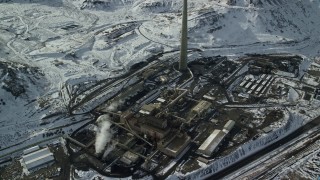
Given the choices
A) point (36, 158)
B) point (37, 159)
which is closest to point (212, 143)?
point (37, 159)

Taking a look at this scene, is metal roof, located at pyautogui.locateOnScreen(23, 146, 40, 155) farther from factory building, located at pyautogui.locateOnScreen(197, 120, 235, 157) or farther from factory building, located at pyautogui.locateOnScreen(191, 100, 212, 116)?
factory building, located at pyautogui.locateOnScreen(191, 100, 212, 116)

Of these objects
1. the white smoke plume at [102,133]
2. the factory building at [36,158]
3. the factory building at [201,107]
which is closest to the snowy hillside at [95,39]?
the factory building at [36,158]

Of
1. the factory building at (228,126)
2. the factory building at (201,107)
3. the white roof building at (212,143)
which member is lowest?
the white roof building at (212,143)

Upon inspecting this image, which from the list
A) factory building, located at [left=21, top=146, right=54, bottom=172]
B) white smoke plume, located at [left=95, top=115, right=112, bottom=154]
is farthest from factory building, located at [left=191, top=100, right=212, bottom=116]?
factory building, located at [left=21, top=146, right=54, bottom=172]

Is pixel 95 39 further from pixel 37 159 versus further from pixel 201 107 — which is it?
pixel 37 159

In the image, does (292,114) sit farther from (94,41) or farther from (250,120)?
(94,41)

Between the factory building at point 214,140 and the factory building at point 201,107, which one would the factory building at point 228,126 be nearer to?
the factory building at point 214,140
